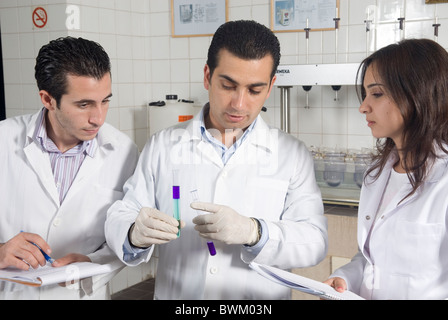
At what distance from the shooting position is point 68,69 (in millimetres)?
925

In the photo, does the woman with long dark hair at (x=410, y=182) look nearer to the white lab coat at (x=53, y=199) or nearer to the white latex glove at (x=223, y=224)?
the white latex glove at (x=223, y=224)

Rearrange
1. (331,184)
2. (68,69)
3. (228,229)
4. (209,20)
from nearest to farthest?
(228,229) < (68,69) < (331,184) < (209,20)

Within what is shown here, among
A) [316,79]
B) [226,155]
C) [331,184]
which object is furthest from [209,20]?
[226,155]

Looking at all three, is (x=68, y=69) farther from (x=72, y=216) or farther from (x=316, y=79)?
(x=316, y=79)

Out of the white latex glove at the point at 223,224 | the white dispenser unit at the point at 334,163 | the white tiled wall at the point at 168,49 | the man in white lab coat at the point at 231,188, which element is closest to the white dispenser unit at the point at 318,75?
the white dispenser unit at the point at 334,163

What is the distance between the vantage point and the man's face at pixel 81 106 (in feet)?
3.05

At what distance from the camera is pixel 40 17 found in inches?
78.0

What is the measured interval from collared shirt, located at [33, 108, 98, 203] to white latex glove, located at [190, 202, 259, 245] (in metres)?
0.33

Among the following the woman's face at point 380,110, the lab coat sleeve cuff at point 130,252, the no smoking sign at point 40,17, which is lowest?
the lab coat sleeve cuff at point 130,252

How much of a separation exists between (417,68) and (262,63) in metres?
0.26

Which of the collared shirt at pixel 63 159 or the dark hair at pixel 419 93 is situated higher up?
the dark hair at pixel 419 93

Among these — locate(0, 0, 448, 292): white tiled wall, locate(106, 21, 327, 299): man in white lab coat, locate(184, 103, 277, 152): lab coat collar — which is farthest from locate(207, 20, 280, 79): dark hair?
locate(0, 0, 448, 292): white tiled wall

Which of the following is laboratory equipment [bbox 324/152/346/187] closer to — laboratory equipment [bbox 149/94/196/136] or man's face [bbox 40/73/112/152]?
laboratory equipment [bbox 149/94/196/136]

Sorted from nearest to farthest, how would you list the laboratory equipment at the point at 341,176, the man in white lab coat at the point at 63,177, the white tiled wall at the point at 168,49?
the man in white lab coat at the point at 63,177
the laboratory equipment at the point at 341,176
the white tiled wall at the point at 168,49
